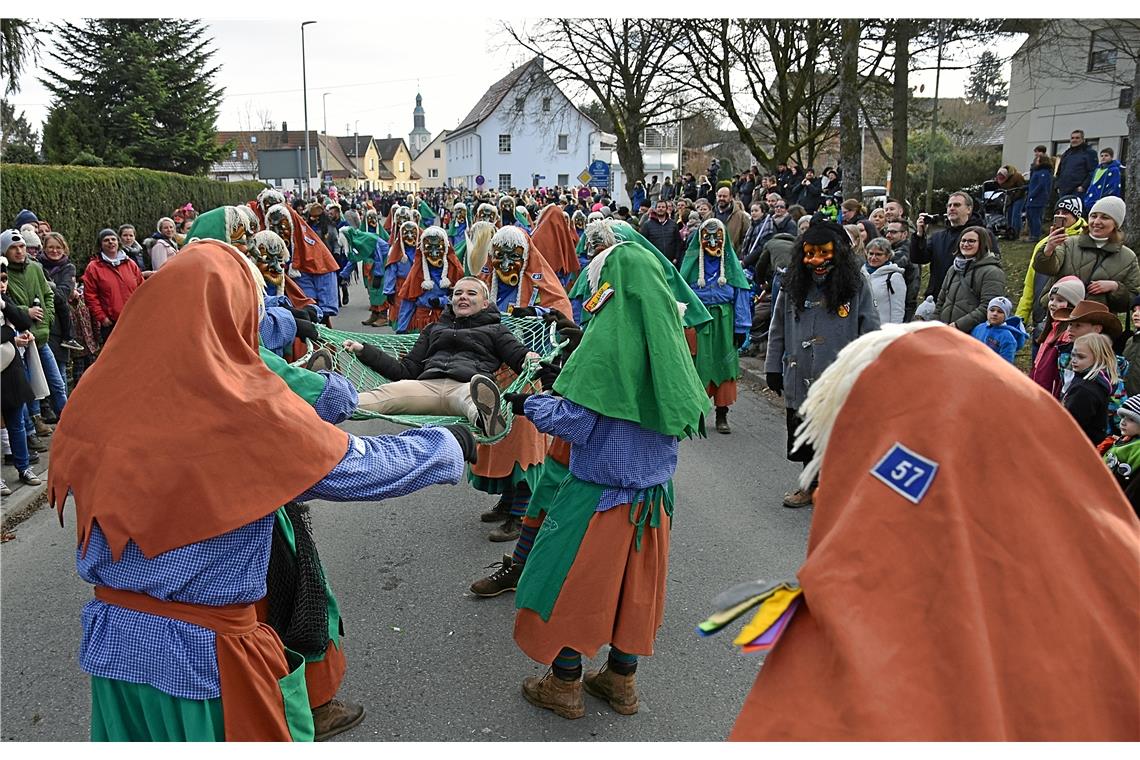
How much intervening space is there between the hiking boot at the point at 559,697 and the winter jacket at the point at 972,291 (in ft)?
15.1

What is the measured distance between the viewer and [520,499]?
5.79 meters

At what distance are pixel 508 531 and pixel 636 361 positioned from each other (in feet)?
8.77

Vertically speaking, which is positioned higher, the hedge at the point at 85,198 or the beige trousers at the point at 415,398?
Result: the hedge at the point at 85,198

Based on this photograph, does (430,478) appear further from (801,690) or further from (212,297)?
(801,690)

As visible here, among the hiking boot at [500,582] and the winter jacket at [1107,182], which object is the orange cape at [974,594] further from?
the winter jacket at [1107,182]

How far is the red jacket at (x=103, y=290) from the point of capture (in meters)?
8.85

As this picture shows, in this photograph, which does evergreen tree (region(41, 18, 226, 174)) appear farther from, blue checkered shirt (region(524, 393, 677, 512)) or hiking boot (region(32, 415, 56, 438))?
blue checkered shirt (region(524, 393, 677, 512))

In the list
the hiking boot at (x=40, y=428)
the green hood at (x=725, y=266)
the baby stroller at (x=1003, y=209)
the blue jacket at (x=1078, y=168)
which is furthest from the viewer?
the baby stroller at (x=1003, y=209)

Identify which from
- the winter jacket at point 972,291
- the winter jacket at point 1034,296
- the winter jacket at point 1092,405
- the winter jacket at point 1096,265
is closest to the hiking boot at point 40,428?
the winter jacket at point 972,291

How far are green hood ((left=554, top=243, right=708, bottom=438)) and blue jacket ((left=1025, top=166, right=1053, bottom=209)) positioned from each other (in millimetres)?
15607

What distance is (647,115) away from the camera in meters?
29.5

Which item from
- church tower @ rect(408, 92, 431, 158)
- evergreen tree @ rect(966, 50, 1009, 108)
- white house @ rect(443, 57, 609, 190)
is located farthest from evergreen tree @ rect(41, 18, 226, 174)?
church tower @ rect(408, 92, 431, 158)

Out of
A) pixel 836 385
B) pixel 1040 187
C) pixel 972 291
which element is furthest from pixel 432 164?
pixel 836 385

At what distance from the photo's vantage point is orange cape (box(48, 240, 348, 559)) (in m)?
2.18
